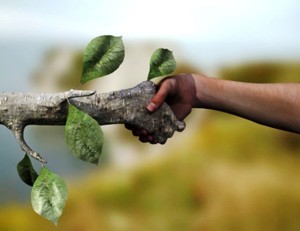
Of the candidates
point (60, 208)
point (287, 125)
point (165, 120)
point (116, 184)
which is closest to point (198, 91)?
point (165, 120)

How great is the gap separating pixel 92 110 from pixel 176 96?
34 cm

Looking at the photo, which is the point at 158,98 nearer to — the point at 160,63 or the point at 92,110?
the point at 160,63

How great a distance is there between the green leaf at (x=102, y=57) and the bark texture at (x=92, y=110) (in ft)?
0.22

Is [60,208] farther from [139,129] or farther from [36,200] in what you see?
[139,129]

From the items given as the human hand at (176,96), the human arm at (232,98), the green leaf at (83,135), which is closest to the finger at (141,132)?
the human hand at (176,96)

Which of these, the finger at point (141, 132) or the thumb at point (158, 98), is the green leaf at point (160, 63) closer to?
the thumb at point (158, 98)

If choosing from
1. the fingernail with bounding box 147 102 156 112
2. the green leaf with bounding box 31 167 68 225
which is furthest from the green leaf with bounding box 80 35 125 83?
the green leaf with bounding box 31 167 68 225

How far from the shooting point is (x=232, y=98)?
2.15 metres

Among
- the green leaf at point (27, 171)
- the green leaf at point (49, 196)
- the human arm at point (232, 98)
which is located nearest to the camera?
the green leaf at point (49, 196)

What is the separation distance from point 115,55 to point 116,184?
1.17 m

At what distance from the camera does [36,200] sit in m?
1.80

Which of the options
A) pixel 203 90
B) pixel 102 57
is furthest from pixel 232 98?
pixel 102 57

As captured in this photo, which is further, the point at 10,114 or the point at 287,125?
the point at 287,125

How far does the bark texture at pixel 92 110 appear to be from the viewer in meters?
1.87
